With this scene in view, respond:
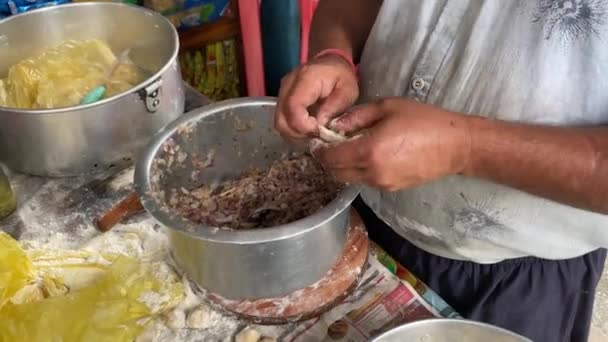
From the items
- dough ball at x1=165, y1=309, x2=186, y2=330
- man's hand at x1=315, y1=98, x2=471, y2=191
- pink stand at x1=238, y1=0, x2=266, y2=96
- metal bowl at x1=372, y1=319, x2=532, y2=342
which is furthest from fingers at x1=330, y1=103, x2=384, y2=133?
pink stand at x1=238, y1=0, x2=266, y2=96

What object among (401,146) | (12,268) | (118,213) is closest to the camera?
(401,146)

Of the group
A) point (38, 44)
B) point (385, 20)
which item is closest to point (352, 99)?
point (385, 20)

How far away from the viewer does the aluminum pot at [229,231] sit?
0.72 meters

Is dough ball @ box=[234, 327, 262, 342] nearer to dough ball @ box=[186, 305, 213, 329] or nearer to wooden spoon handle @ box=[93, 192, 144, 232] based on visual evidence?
dough ball @ box=[186, 305, 213, 329]

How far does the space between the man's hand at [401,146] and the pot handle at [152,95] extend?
1.46 feet

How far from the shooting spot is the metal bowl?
0.67m

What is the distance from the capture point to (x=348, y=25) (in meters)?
0.93

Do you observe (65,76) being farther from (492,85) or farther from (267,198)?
(492,85)

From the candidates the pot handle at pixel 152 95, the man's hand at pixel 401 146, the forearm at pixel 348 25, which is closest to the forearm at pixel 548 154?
the man's hand at pixel 401 146

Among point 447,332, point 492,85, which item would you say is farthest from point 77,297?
point 492,85

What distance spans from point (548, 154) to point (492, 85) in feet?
0.39

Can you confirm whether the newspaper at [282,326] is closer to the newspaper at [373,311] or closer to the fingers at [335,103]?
the newspaper at [373,311]

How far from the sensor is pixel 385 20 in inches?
32.1

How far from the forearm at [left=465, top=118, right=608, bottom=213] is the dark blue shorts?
239 millimetres
